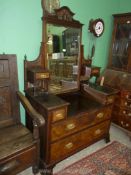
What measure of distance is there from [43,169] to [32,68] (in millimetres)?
1162

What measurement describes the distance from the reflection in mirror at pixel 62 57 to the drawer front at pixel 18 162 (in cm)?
87

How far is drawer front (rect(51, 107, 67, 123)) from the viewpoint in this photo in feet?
5.31

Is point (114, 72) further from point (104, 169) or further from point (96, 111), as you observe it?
point (104, 169)

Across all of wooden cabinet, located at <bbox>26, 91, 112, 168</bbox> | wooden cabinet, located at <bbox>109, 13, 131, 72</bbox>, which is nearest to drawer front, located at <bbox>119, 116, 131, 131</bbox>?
wooden cabinet, located at <bbox>26, 91, 112, 168</bbox>

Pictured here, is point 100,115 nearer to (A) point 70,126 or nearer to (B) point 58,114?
(A) point 70,126

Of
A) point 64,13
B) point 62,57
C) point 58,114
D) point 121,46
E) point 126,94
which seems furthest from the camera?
point 121,46

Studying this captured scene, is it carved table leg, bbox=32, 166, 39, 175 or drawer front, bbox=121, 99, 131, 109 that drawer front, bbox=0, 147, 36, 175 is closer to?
carved table leg, bbox=32, 166, 39, 175

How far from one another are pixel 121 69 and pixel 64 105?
4.93 feet

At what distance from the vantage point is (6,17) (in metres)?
1.68

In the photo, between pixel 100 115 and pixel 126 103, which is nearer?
pixel 100 115

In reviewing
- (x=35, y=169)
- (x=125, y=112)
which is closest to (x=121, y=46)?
(x=125, y=112)

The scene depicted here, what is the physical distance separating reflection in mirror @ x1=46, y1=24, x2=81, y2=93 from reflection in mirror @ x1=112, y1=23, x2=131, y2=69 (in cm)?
83

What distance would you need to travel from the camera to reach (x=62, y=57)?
2.13 meters

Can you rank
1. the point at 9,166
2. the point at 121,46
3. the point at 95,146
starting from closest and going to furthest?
the point at 9,166 < the point at 95,146 < the point at 121,46
